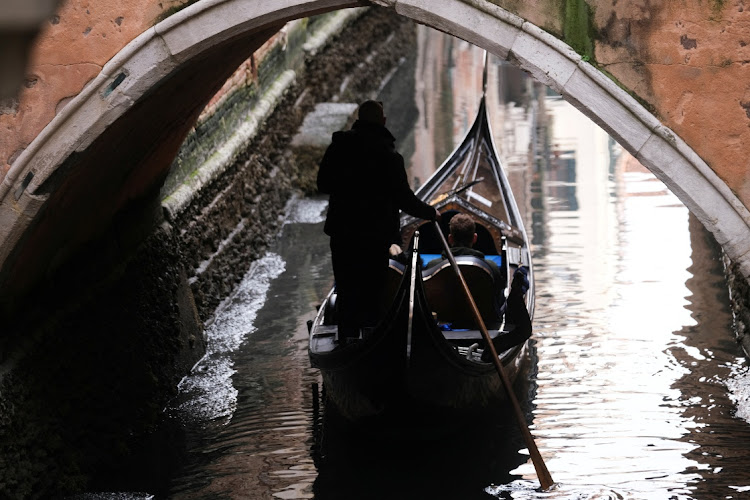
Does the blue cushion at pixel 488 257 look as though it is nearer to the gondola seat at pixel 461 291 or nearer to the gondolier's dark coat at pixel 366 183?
the gondola seat at pixel 461 291

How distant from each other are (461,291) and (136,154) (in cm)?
126

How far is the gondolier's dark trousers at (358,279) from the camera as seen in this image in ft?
12.2

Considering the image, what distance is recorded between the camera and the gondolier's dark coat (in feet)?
11.9

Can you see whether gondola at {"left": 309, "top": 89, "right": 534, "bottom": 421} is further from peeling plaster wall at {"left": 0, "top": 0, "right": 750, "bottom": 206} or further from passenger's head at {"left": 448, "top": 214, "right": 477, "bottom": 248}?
peeling plaster wall at {"left": 0, "top": 0, "right": 750, "bottom": 206}

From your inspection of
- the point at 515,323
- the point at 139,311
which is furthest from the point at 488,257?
the point at 139,311

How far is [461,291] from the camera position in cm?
407

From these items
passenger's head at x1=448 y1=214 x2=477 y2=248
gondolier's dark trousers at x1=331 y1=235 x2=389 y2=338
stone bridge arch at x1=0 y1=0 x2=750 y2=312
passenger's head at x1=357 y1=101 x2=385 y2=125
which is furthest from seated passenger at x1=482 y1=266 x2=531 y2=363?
stone bridge arch at x1=0 y1=0 x2=750 y2=312

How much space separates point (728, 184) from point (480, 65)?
10.0m

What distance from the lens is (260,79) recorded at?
7.17 metres

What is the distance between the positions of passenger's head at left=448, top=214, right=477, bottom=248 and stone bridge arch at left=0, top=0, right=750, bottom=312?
1193 mm

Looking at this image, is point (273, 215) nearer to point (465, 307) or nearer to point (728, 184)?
point (465, 307)

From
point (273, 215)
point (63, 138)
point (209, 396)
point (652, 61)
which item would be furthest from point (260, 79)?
point (652, 61)

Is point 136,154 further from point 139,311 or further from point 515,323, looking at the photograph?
point 515,323

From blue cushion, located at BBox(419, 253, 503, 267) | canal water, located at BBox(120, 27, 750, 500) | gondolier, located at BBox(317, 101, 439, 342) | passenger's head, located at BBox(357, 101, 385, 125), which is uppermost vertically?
passenger's head, located at BBox(357, 101, 385, 125)
